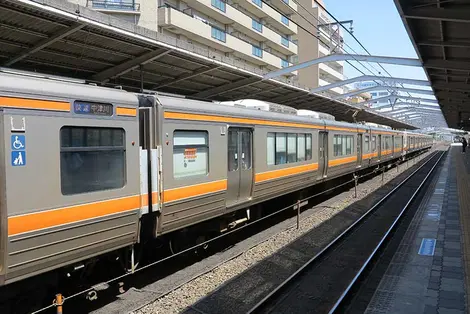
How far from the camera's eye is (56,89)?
4805mm

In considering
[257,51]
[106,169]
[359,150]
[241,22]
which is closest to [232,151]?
[106,169]

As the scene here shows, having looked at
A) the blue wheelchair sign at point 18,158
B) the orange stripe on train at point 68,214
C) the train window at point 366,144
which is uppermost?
the blue wheelchair sign at point 18,158

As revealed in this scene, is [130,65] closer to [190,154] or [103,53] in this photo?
[103,53]

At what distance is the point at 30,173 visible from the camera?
4.49 meters

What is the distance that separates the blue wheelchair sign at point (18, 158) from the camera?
4.32 meters

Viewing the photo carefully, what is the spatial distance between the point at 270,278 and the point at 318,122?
736 cm

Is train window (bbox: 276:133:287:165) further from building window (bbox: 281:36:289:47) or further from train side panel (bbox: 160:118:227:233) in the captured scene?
building window (bbox: 281:36:289:47)

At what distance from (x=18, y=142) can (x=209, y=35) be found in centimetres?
3467

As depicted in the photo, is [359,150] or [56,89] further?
[359,150]

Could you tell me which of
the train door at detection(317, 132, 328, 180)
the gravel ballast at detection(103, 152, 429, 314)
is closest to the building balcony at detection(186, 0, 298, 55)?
the train door at detection(317, 132, 328, 180)

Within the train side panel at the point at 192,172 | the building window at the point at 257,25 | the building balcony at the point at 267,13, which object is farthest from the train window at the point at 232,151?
the building window at the point at 257,25

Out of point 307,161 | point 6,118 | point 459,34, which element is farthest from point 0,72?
point 307,161

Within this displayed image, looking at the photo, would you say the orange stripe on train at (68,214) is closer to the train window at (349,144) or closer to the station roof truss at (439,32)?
the station roof truss at (439,32)

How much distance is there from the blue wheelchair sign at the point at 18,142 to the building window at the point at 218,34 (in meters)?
35.5
